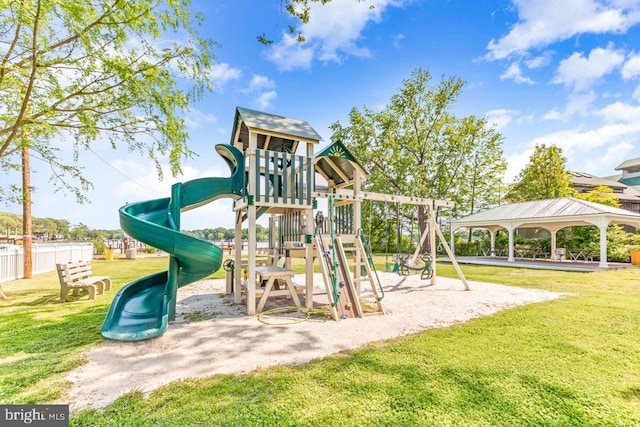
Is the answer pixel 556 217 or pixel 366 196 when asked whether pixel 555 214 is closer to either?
pixel 556 217

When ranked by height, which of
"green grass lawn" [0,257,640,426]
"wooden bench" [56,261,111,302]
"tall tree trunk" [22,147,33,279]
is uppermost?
"tall tree trunk" [22,147,33,279]

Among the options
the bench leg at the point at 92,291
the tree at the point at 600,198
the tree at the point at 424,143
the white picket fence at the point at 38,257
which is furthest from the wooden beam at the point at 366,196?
the tree at the point at 600,198

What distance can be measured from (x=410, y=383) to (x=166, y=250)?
4107 millimetres

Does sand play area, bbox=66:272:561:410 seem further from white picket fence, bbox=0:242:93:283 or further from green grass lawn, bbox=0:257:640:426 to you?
white picket fence, bbox=0:242:93:283

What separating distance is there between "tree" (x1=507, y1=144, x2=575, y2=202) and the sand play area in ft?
73.2

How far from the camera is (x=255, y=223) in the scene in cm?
562

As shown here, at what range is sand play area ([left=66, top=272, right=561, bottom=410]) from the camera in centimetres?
301

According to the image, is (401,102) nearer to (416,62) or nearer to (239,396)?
(416,62)

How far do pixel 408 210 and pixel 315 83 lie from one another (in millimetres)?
16958

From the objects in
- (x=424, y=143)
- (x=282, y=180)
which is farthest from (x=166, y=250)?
(x=424, y=143)

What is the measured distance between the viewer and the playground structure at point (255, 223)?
4.81m

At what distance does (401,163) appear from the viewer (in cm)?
2417

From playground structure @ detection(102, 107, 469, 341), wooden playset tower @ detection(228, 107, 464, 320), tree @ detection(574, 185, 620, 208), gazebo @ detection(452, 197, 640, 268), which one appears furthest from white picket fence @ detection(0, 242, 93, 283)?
tree @ detection(574, 185, 620, 208)

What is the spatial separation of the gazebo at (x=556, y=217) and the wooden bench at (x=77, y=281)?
62.7 feet
